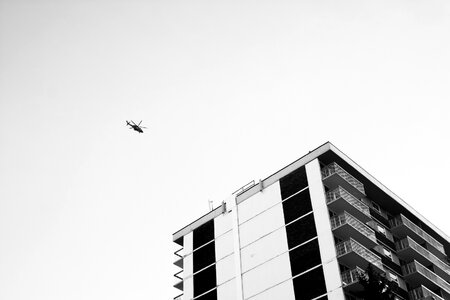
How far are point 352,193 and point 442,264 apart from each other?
14801 mm

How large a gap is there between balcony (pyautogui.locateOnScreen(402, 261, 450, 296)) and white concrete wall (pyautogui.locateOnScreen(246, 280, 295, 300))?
41.9 ft

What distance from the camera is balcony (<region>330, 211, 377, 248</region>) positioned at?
53.4 m

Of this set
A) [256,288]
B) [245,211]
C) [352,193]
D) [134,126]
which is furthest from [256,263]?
[134,126]

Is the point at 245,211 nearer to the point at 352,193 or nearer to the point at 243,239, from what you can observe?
the point at 243,239

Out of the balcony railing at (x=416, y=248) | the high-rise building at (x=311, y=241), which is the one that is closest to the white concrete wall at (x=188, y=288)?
the high-rise building at (x=311, y=241)

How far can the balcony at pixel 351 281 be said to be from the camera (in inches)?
1954

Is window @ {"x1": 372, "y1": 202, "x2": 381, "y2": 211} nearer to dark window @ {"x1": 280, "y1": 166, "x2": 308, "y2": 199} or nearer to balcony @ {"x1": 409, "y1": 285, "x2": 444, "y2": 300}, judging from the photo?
balcony @ {"x1": 409, "y1": 285, "x2": 444, "y2": 300}

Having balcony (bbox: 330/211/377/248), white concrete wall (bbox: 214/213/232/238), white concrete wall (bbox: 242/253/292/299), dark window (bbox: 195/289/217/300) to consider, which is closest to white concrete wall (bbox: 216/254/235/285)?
dark window (bbox: 195/289/217/300)

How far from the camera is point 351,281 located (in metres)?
50.2

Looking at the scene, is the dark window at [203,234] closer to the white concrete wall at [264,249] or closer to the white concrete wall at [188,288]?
the white concrete wall at [188,288]

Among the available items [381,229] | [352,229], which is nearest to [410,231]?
[381,229]

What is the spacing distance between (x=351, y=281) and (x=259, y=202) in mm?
14063

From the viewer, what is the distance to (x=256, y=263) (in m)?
57.1

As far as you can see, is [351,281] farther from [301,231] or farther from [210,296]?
[210,296]
